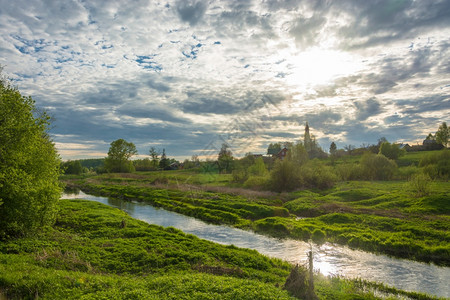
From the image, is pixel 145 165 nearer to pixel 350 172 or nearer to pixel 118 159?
pixel 118 159

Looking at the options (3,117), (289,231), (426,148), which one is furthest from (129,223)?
(426,148)

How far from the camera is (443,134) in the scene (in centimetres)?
10738

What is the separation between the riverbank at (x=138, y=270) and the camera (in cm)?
1289

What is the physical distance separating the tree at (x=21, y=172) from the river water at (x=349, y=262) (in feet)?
51.6

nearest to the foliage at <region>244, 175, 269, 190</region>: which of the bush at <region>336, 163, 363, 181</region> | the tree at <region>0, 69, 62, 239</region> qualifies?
the bush at <region>336, 163, 363, 181</region>

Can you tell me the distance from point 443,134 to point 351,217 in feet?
341

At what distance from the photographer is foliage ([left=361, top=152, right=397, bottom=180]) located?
7167cm

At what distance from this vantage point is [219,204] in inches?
1812

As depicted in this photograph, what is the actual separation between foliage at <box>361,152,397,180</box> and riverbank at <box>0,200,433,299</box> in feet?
203

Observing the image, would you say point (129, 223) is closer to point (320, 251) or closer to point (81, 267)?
point (81, 267)

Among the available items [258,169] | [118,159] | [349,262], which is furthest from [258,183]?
[118,159]

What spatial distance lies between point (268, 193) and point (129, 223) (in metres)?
34.0

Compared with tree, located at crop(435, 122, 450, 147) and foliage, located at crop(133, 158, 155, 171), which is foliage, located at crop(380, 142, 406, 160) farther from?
foliage, located at crop(133, 158, 155, 171)

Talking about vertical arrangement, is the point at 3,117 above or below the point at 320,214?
above
